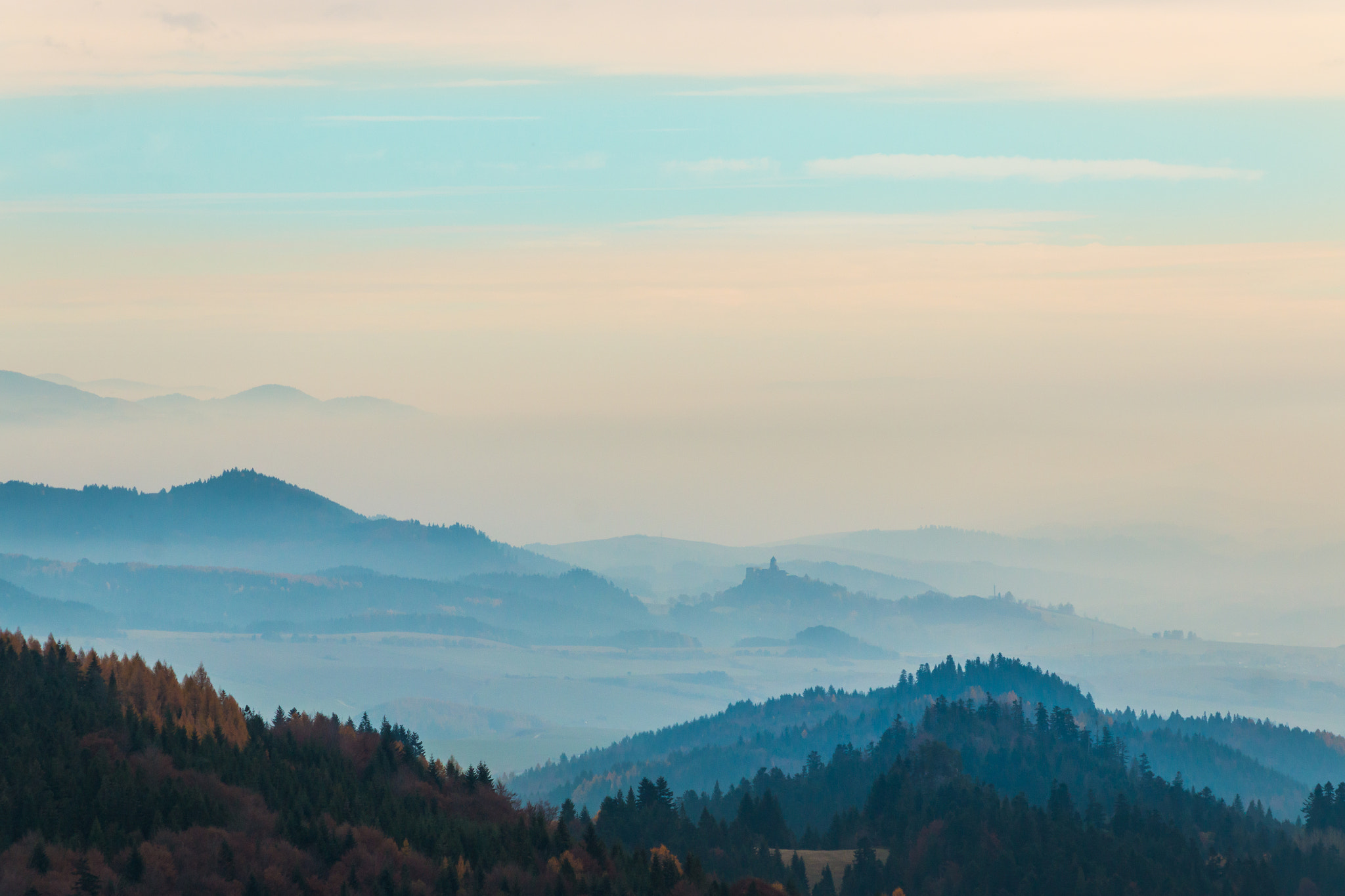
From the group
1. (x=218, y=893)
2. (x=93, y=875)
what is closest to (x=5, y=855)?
(x=93, y=875)

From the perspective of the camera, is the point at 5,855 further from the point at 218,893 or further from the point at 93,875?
the point at 218,893
